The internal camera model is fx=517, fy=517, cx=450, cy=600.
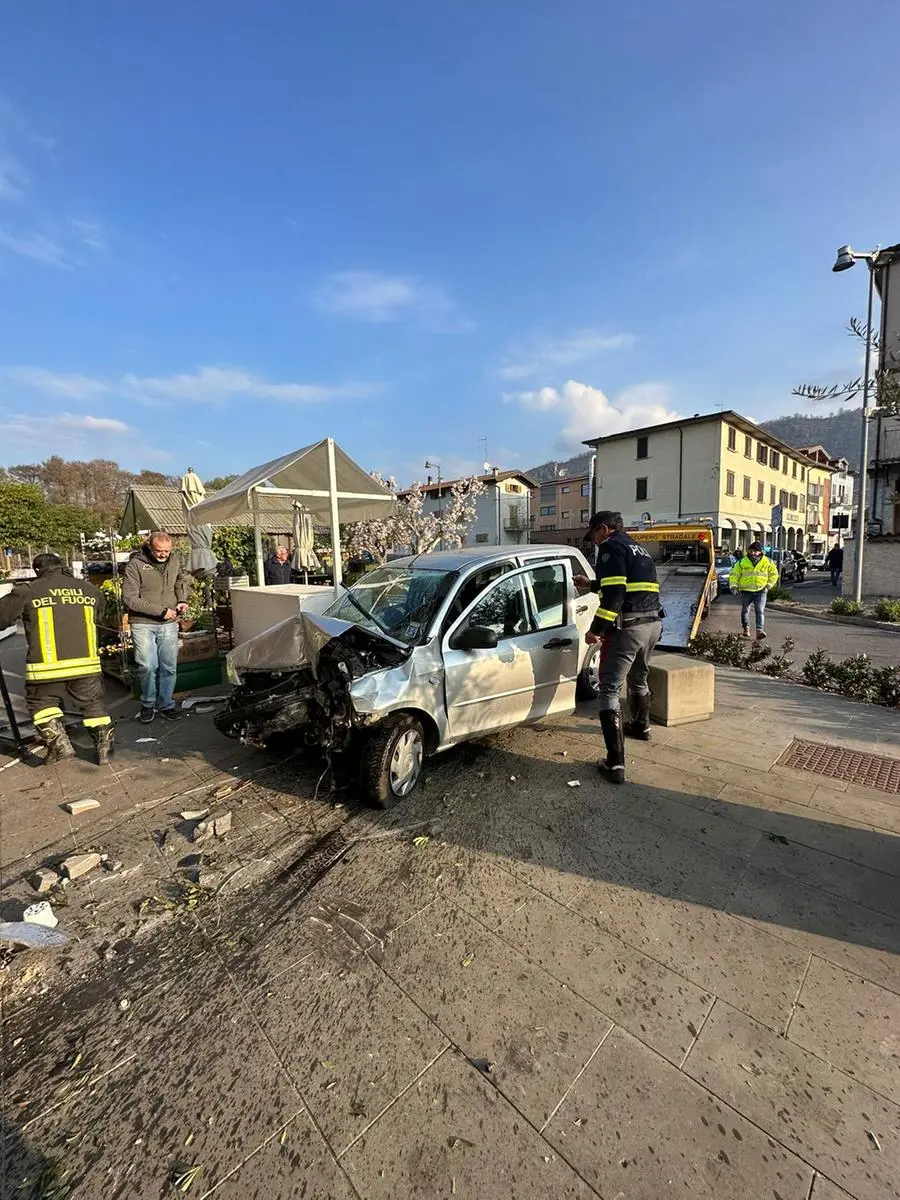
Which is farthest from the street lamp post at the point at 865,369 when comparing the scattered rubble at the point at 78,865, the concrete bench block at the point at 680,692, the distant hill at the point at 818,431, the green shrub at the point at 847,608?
the distant hill at the point at 818,431

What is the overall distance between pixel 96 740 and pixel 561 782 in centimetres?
406

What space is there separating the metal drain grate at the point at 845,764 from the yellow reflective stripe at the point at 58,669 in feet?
19.5

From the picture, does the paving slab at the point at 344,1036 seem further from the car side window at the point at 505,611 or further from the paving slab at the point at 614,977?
the car side window at the point at 505,611

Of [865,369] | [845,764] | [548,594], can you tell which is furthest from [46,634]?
[865,369]

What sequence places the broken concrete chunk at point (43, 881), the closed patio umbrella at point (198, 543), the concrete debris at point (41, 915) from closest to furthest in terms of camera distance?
the concrete debris at point (41, 915) < the broken concrete chunk at point (43, 881) < the closed patio umbrella at point (198, 543)

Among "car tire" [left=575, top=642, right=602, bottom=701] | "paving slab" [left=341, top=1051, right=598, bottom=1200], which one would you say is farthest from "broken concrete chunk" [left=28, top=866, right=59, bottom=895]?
"car tire" [left=575, top=642, right=602, bottom=701]

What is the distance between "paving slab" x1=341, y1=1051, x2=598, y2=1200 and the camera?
1493 mm

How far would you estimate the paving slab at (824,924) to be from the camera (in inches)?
89.3

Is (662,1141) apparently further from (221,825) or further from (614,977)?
(221,825)

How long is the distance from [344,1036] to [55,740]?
13.4 ft

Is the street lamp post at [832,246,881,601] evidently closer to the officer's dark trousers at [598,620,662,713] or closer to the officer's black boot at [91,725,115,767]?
the officer's dark trousers at [598,620,662,713]

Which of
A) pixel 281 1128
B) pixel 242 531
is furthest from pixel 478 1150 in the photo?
pixel 242 531

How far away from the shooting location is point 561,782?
3943 millimetres

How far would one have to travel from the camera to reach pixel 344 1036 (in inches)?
77.8
